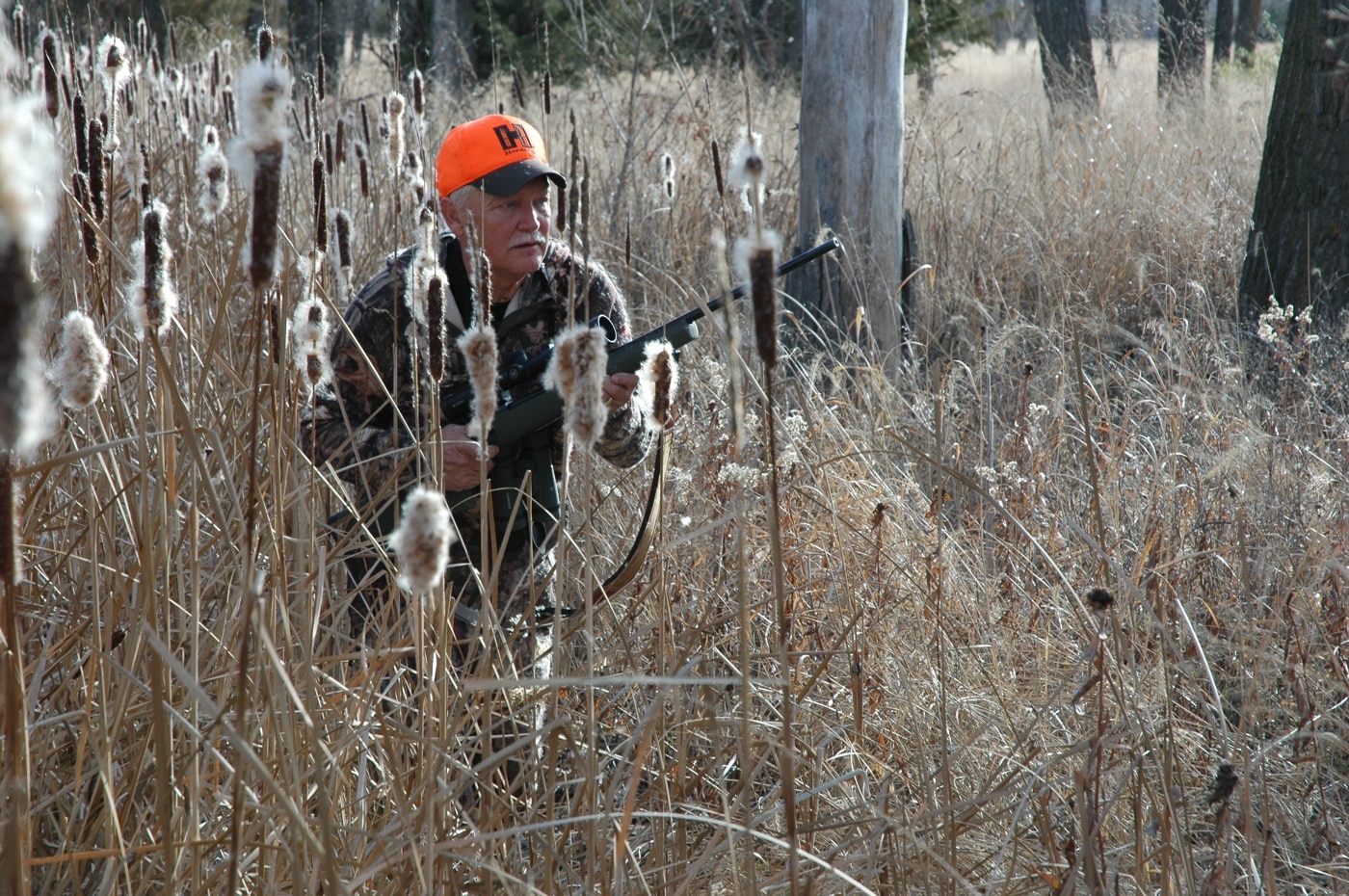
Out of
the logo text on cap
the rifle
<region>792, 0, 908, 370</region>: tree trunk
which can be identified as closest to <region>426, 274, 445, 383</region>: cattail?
the rifle

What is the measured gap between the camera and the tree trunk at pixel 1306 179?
13.8 ft

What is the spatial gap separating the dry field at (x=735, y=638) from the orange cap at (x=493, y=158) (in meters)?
0.28

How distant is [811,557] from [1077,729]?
84cm

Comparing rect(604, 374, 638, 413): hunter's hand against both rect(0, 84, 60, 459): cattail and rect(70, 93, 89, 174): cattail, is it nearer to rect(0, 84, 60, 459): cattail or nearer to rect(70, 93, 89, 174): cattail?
rect(70, 93, 89, 174): cattail

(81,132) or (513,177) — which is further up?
(81,132)

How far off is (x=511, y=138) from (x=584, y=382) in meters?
1.71

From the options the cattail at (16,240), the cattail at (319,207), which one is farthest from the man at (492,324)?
the cattail at (16,240)

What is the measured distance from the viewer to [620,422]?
2584 millimetres

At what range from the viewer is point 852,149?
405 centimetres

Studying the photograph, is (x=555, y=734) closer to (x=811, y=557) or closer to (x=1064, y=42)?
(x=811, y=557)

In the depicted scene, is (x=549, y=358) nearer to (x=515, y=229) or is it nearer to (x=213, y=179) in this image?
(x=515, y=229)

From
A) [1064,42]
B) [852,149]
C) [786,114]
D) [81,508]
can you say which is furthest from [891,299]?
[1064,42]

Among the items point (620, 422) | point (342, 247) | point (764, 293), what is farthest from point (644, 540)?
point (764, 293)

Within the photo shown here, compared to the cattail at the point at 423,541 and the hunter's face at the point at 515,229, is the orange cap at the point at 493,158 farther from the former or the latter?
the cattail at the point at 423,541
